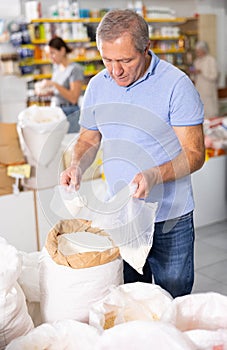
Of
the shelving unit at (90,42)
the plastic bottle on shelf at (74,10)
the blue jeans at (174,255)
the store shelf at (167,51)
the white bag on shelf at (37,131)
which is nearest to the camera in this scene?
the blue jeans at (174,255)

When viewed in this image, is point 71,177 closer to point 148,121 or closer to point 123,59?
point 148,121

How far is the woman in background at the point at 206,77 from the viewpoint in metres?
8.20

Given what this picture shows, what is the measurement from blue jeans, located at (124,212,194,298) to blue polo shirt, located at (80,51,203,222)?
5 cm

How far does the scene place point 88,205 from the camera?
1643 millimetres

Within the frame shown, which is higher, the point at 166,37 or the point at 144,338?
the point at 166,37

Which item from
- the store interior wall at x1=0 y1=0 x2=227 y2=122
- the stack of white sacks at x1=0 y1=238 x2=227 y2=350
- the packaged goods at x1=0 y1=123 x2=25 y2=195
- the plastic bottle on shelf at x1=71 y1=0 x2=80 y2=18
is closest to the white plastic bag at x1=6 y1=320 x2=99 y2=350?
the stack of white sacks at x1=0 y1=238 x2=227 y2=350

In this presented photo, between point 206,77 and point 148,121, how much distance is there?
6990mm

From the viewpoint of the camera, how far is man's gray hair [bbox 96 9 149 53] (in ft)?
4.69

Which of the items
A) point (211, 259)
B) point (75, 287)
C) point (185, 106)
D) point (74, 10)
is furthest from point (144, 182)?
point (74, 10)

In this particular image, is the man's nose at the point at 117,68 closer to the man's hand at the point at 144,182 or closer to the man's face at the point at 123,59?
the man's face at the point at 123,59

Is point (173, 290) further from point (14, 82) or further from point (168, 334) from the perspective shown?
A: point (14, 82)

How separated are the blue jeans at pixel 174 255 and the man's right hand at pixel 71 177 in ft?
1.05

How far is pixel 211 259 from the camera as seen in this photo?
3338mm

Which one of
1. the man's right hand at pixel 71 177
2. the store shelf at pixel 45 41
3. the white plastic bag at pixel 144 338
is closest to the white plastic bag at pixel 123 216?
the man's right hand at pixel 71 177
